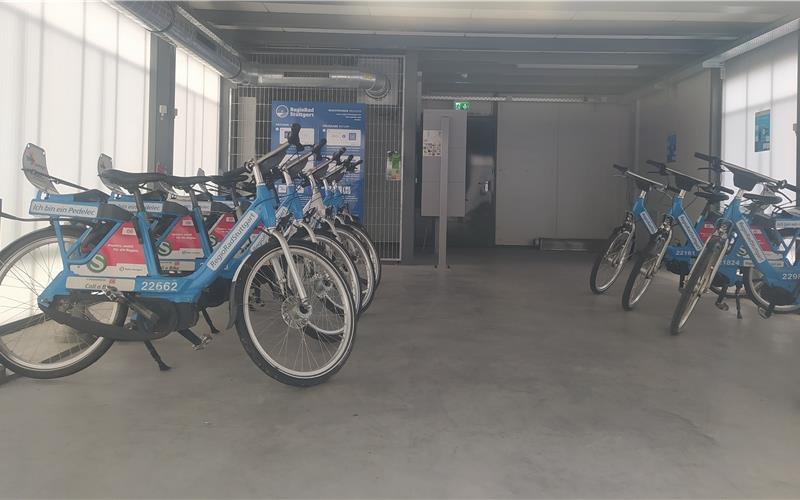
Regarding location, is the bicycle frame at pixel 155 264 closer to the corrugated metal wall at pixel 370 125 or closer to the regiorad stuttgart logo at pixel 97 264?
the regiorad stuttgart logo at pixel 97 264

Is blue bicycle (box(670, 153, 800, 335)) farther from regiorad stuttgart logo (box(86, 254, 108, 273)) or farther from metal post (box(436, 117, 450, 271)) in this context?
metal post (box(436, 117, 450, 271))

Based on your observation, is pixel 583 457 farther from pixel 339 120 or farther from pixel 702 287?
pixel 339 120

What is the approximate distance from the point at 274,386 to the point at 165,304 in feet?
1.86

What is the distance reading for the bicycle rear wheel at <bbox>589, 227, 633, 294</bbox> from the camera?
15.7 ft

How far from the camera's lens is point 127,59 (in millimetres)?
4375

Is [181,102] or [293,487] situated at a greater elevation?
[181,102]

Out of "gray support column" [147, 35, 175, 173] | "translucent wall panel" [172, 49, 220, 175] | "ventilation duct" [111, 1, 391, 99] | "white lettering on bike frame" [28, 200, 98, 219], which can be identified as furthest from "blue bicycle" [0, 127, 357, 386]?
"translucent wall panel" [172, 49, 220, 175]

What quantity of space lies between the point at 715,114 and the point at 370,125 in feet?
13.3

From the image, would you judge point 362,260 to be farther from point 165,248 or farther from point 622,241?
point 622,241

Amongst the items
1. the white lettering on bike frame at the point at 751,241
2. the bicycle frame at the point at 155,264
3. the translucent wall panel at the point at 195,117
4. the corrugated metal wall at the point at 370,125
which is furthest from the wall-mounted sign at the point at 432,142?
the bicycle frame at the point at 155,264

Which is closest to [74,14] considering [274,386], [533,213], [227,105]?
[274,386]

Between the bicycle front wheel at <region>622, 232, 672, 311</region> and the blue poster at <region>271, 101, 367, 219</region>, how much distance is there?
332cm

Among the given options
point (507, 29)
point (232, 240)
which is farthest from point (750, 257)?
point (507, 29)

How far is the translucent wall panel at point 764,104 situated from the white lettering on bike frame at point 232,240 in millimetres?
5174
